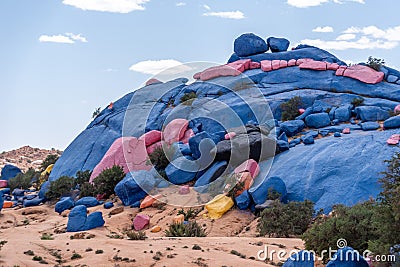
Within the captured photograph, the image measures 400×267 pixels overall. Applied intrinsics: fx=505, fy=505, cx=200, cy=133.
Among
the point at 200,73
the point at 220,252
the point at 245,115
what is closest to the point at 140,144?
the point at 245,115

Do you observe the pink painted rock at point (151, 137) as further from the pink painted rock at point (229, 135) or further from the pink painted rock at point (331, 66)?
the pink painted rock at point (331, 66)

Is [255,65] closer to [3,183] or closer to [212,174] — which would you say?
[212,174]

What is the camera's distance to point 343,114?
27.7m

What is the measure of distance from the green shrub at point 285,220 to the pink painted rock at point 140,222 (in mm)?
5539

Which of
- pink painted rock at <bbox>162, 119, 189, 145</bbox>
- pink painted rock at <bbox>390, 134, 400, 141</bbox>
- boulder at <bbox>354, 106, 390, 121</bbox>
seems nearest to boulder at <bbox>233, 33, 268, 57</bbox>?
pink painted rock at <bbox>162, 119, 189, 145</bbox>

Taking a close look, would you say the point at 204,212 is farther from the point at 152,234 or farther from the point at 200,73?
the point at 200,73

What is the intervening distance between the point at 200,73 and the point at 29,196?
15028 millimetres

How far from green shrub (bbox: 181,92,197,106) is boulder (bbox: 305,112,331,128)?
8.67 metres

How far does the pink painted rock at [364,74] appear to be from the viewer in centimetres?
3183

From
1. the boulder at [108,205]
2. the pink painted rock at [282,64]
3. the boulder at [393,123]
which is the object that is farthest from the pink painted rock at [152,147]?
the boulder at [393,123]

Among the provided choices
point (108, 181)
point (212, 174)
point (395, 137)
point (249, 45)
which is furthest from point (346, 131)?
point (249, 45)

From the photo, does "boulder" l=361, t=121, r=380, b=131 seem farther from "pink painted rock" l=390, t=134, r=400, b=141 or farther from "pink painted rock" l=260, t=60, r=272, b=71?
"pink painted rock" l=260, t=60, r=272, b=71

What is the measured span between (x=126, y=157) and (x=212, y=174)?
8.01m

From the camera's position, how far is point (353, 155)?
71.5ft
